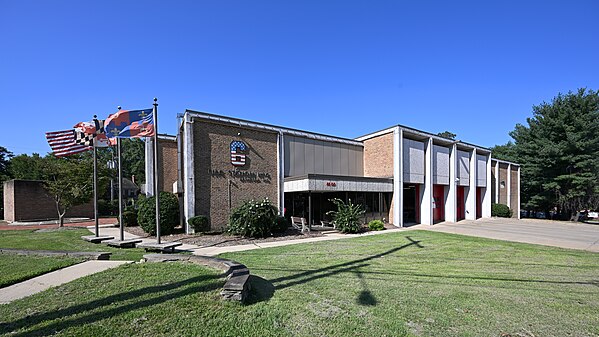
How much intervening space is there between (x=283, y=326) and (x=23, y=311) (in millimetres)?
3843

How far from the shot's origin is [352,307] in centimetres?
476

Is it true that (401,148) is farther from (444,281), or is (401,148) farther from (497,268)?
(444,281)

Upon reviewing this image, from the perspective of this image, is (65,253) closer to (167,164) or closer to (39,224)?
(167,164)

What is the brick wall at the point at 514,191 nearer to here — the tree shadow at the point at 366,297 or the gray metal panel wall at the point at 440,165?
the gray metal panel wall at the point at 440,165

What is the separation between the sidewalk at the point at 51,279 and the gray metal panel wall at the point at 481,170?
101ft

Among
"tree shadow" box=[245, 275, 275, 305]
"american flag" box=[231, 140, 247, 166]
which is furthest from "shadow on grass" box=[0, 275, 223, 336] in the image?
"american flag" box=[231, 140, 247, 166]

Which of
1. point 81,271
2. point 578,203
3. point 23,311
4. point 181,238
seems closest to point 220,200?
point 181,238

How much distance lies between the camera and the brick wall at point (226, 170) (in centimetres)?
1558

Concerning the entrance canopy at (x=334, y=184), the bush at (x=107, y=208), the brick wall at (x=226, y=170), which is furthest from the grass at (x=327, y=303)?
the bush at (x=107, y=208)

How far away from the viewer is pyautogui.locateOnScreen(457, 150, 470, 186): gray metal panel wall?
2614cm

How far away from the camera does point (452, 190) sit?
81.4ft

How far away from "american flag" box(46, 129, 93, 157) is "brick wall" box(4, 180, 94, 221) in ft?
59.8

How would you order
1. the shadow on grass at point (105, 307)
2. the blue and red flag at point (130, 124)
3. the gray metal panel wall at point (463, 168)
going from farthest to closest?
1. the gray metal panel wall at point (463, 168)
2. the blue and red flag at point (130, 124)
3. the shadow on grass at point (105, 307)

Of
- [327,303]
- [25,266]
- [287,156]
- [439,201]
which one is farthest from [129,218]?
[439,201]
